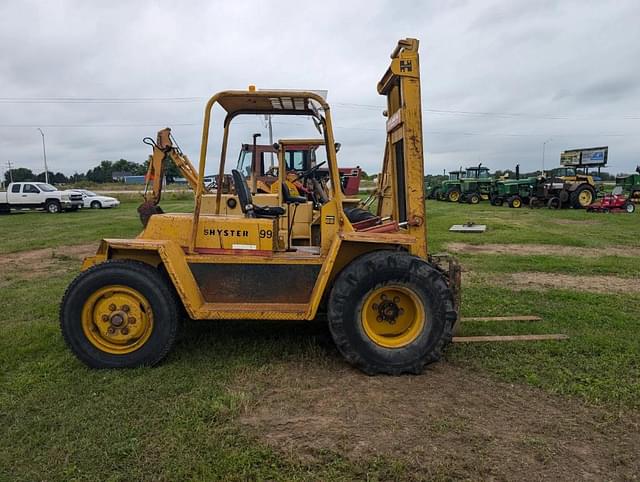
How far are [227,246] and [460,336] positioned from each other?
2729mm

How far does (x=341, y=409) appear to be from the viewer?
381cm

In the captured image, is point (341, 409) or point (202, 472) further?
point (341, 409)

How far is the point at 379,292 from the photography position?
178 inches

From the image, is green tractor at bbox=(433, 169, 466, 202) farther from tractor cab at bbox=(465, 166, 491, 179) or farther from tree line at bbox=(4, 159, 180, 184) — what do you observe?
tree line at bbox=(4, 159, 180, 184)

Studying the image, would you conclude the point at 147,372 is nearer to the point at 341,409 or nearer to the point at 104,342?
the point at 104,342

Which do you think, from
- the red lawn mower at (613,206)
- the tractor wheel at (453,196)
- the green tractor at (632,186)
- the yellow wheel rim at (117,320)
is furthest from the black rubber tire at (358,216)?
the tractor wheel at (453,196)

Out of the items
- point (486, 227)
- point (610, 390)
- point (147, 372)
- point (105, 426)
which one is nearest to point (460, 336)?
point (610, 390)

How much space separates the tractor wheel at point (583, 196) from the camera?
25172 mm

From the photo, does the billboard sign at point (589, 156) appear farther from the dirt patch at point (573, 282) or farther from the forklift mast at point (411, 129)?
the forklift mast at point (411, 129)

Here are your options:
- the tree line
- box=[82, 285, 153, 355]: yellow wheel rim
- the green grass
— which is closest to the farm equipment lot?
box=[82, 285, 153, 355]: yellow wheel rim

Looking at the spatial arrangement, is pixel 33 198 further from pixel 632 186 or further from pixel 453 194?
pixel 632 186

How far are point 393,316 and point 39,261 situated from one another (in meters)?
9.48

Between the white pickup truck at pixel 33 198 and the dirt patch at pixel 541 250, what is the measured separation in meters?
23.5

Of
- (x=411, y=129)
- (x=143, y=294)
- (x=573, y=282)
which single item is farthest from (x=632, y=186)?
(x=143, y=294)
